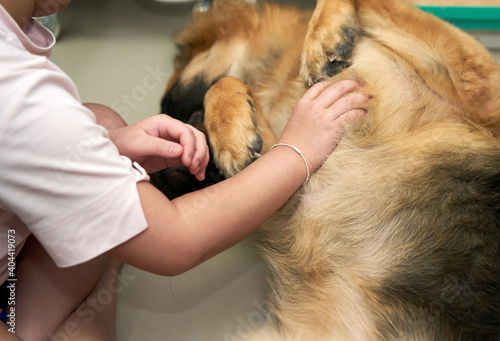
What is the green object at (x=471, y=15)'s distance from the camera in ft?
5.71

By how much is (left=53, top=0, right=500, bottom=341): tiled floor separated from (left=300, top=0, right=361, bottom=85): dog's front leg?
0.53 metres

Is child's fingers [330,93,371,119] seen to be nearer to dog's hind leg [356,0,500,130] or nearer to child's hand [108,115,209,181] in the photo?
dog's hind leg [356,0,500,130]

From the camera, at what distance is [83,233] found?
30.5 inches

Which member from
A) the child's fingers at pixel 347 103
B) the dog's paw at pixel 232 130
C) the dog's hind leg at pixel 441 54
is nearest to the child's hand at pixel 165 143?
the dog's paw at pixel 232 130

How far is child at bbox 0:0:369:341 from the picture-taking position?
29.0 inches

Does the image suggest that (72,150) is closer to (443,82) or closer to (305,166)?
(305,166)

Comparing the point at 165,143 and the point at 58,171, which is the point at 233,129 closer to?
the point at 165,143

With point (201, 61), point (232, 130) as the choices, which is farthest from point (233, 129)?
point (201, 61)

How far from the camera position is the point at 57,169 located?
2.43 ft

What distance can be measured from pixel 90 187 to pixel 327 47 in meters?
0.75

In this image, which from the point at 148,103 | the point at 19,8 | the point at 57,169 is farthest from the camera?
the point at 148,103

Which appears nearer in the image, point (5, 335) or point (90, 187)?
point (90, 187)

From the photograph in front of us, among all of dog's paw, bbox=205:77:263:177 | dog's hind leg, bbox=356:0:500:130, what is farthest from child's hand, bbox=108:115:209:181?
dog's hind leg, bbox=356:0:500:130

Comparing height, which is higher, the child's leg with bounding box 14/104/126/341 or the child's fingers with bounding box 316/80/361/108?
the child's fingers with bounding box 316/80/361/108
